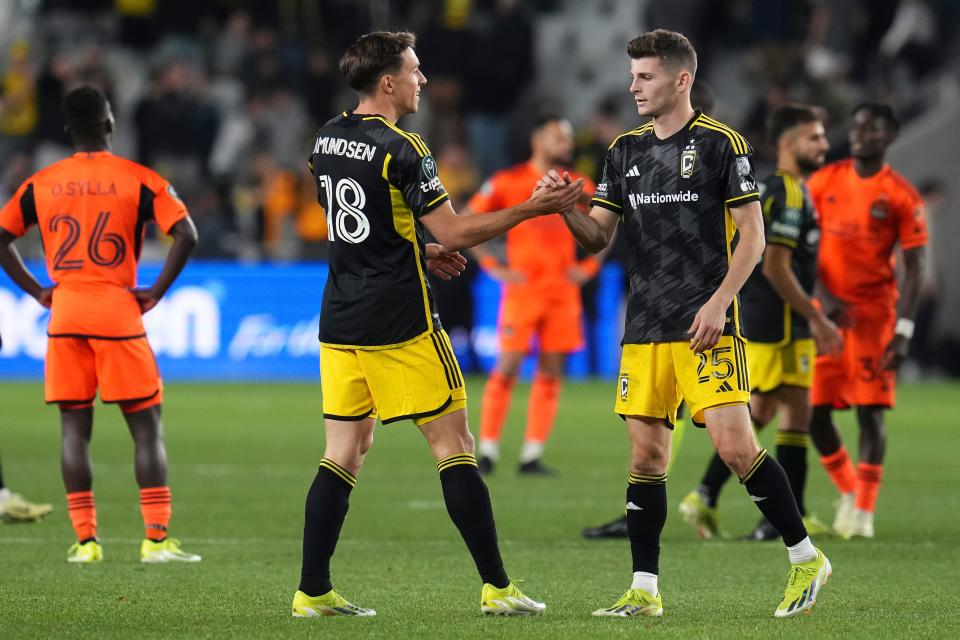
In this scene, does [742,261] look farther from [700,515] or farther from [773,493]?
[700,515]

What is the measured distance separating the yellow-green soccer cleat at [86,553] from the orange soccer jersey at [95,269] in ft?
2.31

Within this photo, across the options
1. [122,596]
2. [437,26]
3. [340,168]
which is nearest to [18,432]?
[122,596]

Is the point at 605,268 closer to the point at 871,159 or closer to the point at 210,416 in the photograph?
the point at 210,416

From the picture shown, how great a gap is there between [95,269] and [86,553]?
53.8 inches

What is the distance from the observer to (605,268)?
20.7 m

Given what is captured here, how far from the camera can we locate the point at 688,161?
20.9 feet

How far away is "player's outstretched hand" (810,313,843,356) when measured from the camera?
8.59 meters

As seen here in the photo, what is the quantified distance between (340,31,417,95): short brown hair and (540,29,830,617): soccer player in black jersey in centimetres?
81

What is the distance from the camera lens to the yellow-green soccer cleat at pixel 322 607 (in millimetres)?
6277

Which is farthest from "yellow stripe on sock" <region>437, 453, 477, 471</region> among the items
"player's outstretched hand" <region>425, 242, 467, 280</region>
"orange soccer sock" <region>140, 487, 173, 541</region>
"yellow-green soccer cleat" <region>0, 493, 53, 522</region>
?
"yellow-green soccer cleat" <region>0, 493, 53, 522</region>

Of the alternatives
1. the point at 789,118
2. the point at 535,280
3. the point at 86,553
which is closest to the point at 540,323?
the point at 535,280

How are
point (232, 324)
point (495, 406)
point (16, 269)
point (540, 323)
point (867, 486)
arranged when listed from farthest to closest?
point (232, 324), point (540, 323), point (495, 406), point (867, 486), point (16, 269)

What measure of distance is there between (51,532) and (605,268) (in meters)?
12.4

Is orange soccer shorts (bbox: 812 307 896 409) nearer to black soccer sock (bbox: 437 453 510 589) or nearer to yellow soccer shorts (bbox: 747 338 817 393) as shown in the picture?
yellow soccer shorts (bbox: 747 338 817 393)
